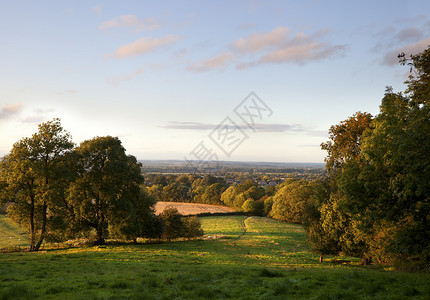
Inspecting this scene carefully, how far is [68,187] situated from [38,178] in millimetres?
3766

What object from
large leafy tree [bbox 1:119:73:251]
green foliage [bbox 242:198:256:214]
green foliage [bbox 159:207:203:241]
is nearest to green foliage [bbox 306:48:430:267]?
large leafy tree [bbox 1:119:73:251]

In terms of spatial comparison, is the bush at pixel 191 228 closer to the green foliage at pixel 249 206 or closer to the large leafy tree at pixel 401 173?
the large leafy tree at pixel 401 173

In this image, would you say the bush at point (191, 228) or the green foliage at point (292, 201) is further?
the green foliage at point (292, 201)

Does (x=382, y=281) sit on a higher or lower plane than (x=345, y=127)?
lower

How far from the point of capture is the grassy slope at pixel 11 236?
44.2 m

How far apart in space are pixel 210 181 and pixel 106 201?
114942 mm

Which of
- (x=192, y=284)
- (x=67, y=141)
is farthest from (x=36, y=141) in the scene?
(x=192, y=284)

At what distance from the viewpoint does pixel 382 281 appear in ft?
38.4

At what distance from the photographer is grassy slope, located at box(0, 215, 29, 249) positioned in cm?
4424

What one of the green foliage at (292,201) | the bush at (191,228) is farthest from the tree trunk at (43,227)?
the green foliage at (292,201)

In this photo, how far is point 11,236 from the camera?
51844 millimetres

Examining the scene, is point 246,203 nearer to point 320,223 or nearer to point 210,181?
point 210,181

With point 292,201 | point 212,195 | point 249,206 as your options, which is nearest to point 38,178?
point 292,201

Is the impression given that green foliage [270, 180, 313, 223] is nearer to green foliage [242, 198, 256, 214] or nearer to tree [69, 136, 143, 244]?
green foliage [242, 198, 256, 214]
